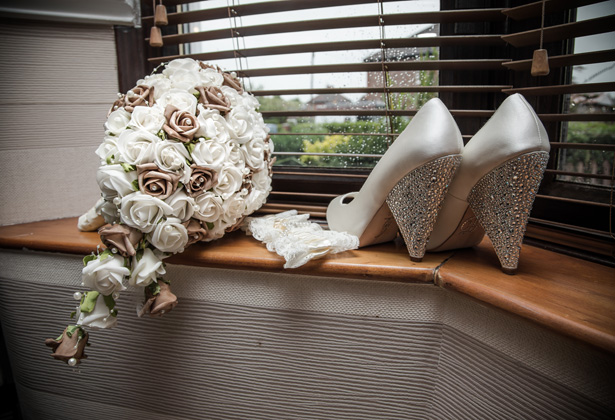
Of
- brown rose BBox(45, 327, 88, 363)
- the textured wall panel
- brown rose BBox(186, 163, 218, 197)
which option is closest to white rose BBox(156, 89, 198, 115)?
brown rose BBox(186, 163, 218, 197)

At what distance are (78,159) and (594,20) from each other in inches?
50.7

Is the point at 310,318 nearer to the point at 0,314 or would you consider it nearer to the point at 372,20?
the point at 372,20

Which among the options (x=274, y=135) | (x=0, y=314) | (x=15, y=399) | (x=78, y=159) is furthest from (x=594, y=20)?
→ (x=15, y=399)

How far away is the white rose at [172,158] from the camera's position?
0.69 m

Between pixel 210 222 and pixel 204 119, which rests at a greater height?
pixel 204 119

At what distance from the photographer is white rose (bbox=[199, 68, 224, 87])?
819 millimetres

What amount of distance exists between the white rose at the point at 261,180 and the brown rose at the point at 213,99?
0.52 feet

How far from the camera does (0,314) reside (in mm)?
1067

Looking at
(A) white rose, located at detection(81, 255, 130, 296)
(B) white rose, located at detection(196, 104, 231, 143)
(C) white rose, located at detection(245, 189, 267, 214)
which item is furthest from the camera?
(C) white rose, located at detection(245, 189, 267, 214)

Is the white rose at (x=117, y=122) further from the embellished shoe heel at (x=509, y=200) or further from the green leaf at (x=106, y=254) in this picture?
the embellished shoe heel at (x=509, y=200)

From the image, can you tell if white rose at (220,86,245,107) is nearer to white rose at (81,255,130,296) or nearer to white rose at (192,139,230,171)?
white rose at (192,139,230,171)

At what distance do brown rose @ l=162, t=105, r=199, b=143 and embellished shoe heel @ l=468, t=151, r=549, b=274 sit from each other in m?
0.54

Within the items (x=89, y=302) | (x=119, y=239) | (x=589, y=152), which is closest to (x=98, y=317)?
(x=89, y=302)

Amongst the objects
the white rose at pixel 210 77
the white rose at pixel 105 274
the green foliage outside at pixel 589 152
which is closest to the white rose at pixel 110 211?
the white rose at pixel 105 274
